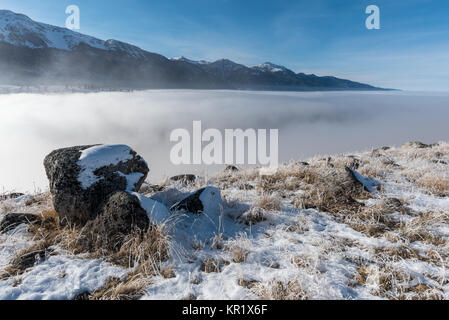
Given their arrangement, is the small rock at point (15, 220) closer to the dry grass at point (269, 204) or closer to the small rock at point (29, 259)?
the small rock at point (29, 259)

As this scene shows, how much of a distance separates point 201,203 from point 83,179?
2.12 meters

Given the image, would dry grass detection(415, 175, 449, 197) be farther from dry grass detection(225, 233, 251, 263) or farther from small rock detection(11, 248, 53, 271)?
small rock detection(11, 248, 53, 271)

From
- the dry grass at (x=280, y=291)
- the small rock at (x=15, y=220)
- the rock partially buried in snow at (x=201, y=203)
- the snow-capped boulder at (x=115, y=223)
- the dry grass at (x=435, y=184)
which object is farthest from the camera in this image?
the dry grass at (x=435, y=184)

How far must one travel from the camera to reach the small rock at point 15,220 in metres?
4.02

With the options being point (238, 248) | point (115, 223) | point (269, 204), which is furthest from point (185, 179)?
point (238, 248)

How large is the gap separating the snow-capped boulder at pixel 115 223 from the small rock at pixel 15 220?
130 centimetres

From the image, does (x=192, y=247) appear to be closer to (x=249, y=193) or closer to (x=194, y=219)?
(x=194, y=219)

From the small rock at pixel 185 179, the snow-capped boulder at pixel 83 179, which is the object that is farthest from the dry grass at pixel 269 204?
the small rock at pixel 185 179

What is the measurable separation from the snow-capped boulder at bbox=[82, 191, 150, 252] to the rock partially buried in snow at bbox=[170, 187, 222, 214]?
1012 millimetres

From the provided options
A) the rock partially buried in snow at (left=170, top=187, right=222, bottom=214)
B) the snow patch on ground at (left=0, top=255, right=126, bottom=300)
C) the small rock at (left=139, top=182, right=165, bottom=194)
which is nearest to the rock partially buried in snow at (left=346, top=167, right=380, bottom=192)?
the rock partially buried in snow at (left=170, top=187, right=222, bottom=214)

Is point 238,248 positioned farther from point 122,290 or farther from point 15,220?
point 15,220
